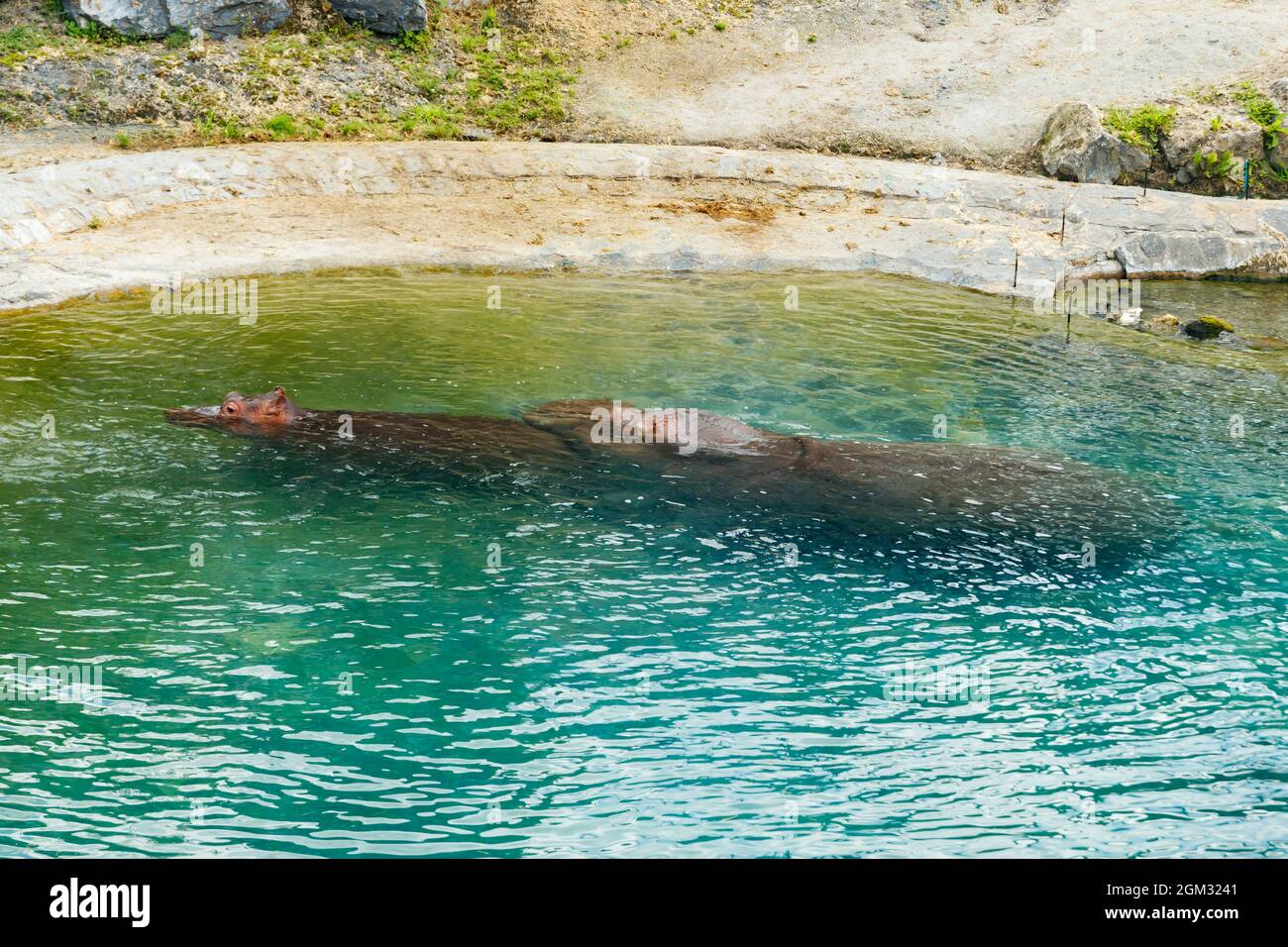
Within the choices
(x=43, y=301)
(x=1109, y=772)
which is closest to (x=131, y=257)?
(x=43, y=301)

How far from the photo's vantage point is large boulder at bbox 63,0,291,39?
948 inches

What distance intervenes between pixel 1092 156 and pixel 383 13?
15017 mm

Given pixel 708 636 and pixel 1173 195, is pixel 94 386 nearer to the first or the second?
pixel 708 636

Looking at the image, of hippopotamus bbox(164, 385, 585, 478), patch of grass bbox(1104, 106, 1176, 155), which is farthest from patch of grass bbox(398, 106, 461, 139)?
hippopotamus bbox(164, 385, 585, 478)

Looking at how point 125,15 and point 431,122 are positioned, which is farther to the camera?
point 125,15

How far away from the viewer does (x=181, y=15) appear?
24.5 metres

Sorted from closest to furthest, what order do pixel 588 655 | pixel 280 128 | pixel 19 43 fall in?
pixel 588 655 → pixel 280 128 → pixel 19 43

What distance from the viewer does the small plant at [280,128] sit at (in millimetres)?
22453

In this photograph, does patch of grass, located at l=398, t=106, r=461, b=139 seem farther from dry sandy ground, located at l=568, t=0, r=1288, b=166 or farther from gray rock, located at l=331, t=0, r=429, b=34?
gray rock, located at l=331, t=0, r=429, b=34

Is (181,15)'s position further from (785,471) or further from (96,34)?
(785,471)

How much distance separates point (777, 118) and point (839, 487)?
16018 mm

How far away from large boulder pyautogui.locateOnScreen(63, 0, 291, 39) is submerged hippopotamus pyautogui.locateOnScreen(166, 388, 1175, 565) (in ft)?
52.7

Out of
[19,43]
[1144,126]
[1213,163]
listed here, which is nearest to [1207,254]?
[1213,163]

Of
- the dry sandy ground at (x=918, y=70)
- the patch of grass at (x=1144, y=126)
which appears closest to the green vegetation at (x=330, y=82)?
the dry sandy ground at (x=918, y=70)
